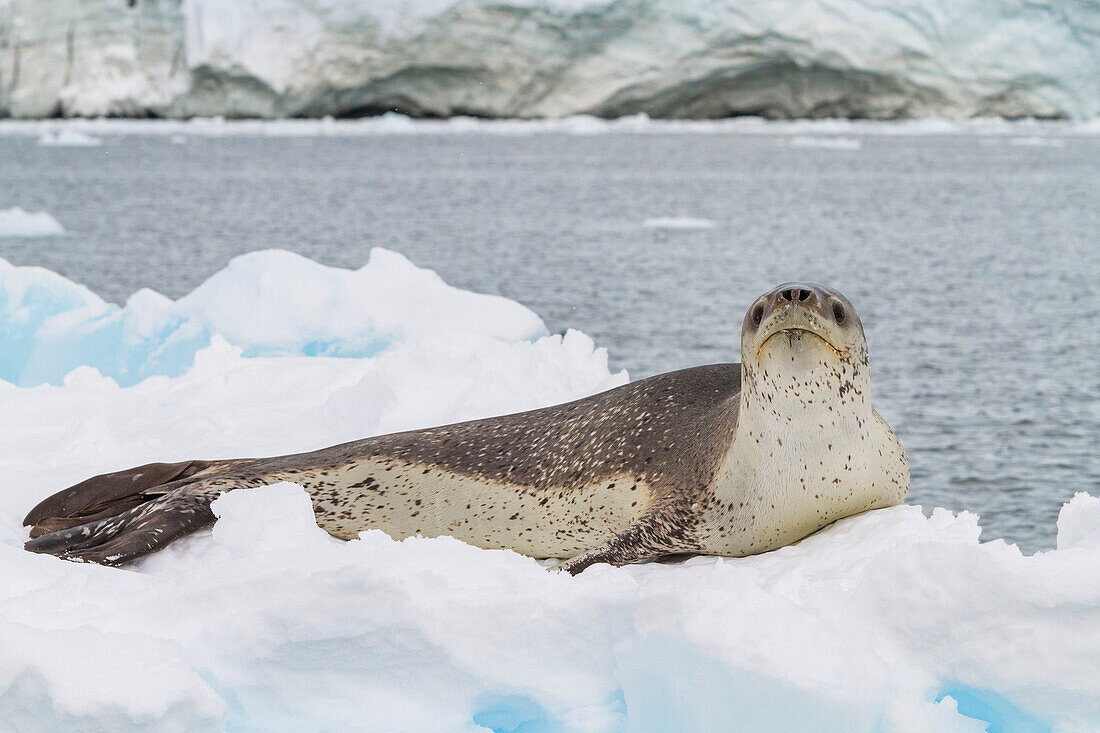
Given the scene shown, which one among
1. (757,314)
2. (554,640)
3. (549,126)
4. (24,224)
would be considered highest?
(549,126)

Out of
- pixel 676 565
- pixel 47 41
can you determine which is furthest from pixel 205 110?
pixel 676 565

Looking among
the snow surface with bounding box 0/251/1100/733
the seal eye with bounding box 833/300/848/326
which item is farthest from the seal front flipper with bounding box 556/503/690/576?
the seal eye with bounding box 833/300/848/326

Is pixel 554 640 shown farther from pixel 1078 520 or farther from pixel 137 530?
pixel 137 530

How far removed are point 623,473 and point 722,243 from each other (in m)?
13.7

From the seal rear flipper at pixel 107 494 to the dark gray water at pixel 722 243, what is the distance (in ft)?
12.1

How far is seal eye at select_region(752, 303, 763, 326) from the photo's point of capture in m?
3.10

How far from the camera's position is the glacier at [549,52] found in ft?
91.0

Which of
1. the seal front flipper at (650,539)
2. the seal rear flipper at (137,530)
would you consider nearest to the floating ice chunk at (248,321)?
the seal rear flipper at (137,530)

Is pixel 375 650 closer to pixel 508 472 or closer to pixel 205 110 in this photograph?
pixel 508 472

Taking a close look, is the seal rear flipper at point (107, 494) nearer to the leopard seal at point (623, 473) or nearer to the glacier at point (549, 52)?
the leopard seal at point (623, 473)

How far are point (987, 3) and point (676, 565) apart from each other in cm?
2672

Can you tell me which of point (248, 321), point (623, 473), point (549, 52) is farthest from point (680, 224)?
point (623, 473)

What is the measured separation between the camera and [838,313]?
120 inches

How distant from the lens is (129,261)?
15047 millimetres
